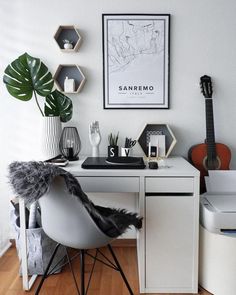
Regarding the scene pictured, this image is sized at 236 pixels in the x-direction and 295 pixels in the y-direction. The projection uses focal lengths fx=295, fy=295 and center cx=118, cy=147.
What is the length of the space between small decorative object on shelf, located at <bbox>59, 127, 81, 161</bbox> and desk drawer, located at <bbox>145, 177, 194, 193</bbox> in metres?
0.65

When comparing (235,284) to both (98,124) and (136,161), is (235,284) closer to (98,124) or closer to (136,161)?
(136,161)

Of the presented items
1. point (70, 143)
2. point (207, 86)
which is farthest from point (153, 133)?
point (70, 143)

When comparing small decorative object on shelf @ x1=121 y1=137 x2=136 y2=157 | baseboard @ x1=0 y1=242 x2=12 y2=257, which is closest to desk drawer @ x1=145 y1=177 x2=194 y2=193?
small decorative object on shelf @ x1=121 y1=137 x2=136 y2=157

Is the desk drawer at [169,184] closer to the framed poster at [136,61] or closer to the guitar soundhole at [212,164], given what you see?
the guitar soundhole at [212,164]

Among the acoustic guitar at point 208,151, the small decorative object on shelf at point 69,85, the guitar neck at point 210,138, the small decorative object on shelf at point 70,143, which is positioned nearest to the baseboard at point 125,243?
the acoustic guitar at point 208,151

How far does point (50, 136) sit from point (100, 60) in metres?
0.73

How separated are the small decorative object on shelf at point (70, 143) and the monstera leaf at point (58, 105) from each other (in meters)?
0.12

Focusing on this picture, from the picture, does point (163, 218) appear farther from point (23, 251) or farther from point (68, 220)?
point (23, 251)

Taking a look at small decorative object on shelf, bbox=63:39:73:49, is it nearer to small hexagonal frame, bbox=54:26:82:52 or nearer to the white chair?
small hexagonal frame, bbox=54:26:82:52

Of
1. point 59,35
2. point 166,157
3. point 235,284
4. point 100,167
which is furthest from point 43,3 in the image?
point 235,284

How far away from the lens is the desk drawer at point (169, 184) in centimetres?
183

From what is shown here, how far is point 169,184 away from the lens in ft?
6.02

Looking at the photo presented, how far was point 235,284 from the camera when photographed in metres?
1.75

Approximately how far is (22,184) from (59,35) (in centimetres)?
141
